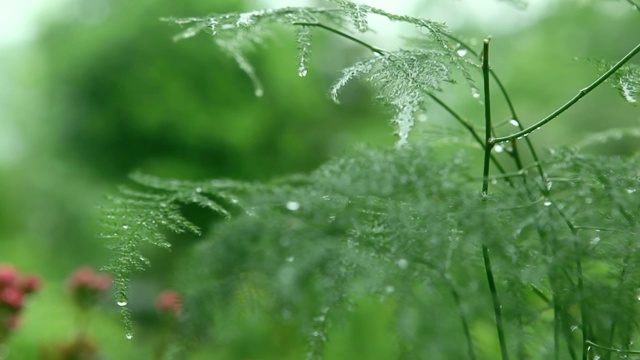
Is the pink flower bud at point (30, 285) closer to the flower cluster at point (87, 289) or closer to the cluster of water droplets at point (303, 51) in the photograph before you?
the flower cluster at point (87, 289)

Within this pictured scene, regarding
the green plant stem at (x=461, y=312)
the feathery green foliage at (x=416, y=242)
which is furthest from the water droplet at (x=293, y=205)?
the green plant stem at (x=461, y=312)

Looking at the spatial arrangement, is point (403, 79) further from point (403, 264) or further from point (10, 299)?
point (10, 299)

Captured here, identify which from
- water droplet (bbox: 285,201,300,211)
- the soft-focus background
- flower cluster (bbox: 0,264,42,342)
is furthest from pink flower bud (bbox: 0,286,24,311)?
the soft-focus background

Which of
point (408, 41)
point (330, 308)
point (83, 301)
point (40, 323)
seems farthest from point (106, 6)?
point (330, 308)

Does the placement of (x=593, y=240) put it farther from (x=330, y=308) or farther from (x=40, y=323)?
(x=40, y=323)

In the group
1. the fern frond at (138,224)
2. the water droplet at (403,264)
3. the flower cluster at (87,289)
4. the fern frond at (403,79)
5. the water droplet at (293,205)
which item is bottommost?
the flower cluster at (87,289)

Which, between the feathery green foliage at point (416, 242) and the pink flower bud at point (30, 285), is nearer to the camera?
the feathery green foliage at point (416, 242)

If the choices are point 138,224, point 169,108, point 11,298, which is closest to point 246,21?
point 138,224
